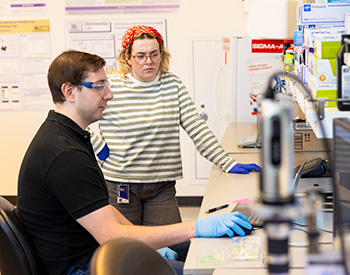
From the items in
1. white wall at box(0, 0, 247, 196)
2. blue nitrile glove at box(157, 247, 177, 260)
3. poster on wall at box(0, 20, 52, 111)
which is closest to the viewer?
blue nitrile glove at box(157, 247, 177, 260)

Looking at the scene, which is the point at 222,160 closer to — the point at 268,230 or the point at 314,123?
the point at 314,123

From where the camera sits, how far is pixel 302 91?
2.07 meters

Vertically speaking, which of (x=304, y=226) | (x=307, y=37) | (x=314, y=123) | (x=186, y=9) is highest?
(x=186, y=9)

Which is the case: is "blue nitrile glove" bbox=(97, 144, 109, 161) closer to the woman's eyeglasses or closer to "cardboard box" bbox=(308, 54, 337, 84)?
the woman's eyeglasses

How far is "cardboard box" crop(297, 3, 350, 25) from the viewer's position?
7.11 ft

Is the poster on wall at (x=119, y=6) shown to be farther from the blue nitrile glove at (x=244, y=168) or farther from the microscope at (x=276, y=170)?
the microscope at (x=276, y=170)

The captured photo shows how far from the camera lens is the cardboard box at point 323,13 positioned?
7.11ft

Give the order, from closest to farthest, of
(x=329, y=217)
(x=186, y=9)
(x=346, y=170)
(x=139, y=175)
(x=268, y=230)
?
(x=268, y=230)
(x=346, y=170)
(x=329, y=217)
(x=139, y=175)
(x=186, y=9)

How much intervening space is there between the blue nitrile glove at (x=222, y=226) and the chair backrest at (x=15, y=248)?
0.58 meters

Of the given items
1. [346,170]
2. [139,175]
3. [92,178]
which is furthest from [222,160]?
[346,170]

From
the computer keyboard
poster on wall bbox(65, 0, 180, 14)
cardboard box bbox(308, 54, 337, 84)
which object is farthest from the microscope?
poster on wall bbox(65, 0, 180, 14)

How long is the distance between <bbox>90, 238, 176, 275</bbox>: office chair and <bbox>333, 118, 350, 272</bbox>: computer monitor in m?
0.50

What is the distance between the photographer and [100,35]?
4691 millimetres

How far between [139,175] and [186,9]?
217 cm
